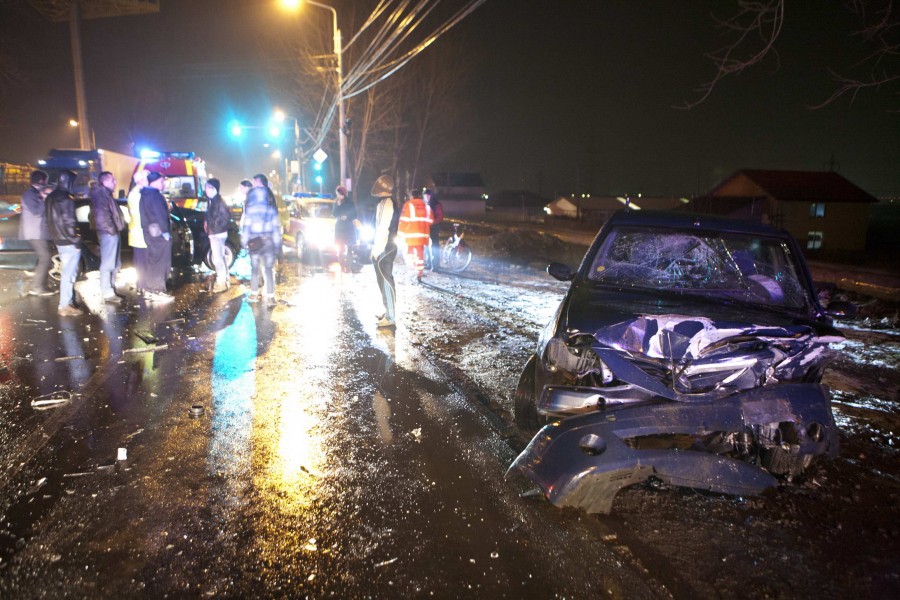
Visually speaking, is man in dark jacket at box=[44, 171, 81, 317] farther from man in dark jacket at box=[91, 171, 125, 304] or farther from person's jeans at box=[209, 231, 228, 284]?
person's jeans at box=[209, 231, 228, 284]

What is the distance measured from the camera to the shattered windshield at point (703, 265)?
14.6ft

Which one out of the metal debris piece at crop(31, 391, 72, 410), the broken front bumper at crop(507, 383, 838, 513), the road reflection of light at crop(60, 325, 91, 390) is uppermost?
the broken front bumper at crop(507, 383, 838, 513)

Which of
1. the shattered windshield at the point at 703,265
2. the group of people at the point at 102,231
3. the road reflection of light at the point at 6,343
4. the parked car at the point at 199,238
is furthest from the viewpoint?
the parked car at the point at 199,238

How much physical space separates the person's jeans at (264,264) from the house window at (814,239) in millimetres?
61445

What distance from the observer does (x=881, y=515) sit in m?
3.46

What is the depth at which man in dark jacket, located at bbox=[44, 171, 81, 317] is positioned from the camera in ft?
25.2

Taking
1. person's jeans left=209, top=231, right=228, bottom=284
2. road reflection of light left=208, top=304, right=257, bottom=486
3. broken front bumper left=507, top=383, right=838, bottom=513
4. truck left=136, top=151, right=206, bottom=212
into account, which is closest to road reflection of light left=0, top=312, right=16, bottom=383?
road reflection of light left=208, top=304, right=257, bottom=486

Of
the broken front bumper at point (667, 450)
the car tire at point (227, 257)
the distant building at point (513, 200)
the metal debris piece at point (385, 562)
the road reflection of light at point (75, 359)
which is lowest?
the metal debris piece at point (385, 562)

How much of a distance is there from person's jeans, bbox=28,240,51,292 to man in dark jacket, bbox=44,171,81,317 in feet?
2.52

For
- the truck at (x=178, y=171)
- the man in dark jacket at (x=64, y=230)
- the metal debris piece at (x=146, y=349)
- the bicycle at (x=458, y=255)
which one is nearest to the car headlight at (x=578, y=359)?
the metal debris piece at (x=146, y=349)

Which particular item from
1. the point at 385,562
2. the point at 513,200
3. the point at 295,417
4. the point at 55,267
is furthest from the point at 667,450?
the point at 513,200

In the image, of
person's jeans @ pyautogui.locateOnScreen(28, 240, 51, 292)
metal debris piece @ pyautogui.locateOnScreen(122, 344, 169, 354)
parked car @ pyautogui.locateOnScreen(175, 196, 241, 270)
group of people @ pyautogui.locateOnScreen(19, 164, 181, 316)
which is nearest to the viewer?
metal debris piece @ pyautogui.locateOnScreen(122, 344, 169, 354)

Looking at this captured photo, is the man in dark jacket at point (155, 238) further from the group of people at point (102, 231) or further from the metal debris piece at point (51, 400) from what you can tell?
the metal debris piece at point (51, 400)

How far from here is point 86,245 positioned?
32.3ft
